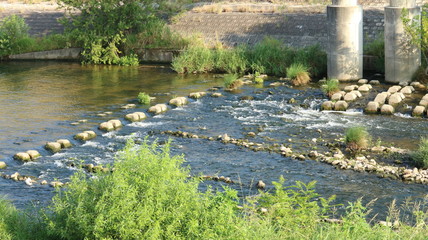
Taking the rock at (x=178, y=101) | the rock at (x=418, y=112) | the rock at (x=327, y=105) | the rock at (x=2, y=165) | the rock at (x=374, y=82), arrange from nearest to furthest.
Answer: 1. the rock at (x=2, y=165)
2. the rock at (x=418, y=112)
3. the rock at (x=327, y=105)
4. the rock at (x=178, y=101)
5. the rock at (x=374, y=82)

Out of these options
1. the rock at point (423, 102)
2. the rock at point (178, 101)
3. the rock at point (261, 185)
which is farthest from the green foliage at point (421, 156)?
the rock at point (178, 101)

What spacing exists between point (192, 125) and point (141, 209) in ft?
36.5

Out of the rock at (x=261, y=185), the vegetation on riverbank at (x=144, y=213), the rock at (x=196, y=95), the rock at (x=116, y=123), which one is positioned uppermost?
the vegetation on riverbank at (x=144, y=213)

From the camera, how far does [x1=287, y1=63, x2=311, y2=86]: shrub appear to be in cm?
2406

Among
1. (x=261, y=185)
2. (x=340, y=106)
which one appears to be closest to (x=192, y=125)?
(x=340, y=106)

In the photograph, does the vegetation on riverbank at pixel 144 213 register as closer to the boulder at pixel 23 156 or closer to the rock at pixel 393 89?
the boulder at pixel 23 156

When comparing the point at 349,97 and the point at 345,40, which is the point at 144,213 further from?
the point at 345,40

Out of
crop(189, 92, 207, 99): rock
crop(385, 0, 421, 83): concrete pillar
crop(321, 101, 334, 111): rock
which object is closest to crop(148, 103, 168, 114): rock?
crop(189, 92, 207, 99): rock

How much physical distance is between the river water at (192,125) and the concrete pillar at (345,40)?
1.42m

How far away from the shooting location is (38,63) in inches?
1169

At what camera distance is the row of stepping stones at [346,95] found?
68.3 ft

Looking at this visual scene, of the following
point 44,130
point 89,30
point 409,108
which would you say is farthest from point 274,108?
point 89,30

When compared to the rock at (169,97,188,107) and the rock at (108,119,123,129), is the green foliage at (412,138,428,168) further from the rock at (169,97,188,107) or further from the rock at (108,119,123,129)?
the rock at (169,97,188,107)

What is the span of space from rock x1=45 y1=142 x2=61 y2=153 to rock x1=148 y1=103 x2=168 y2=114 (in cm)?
434
